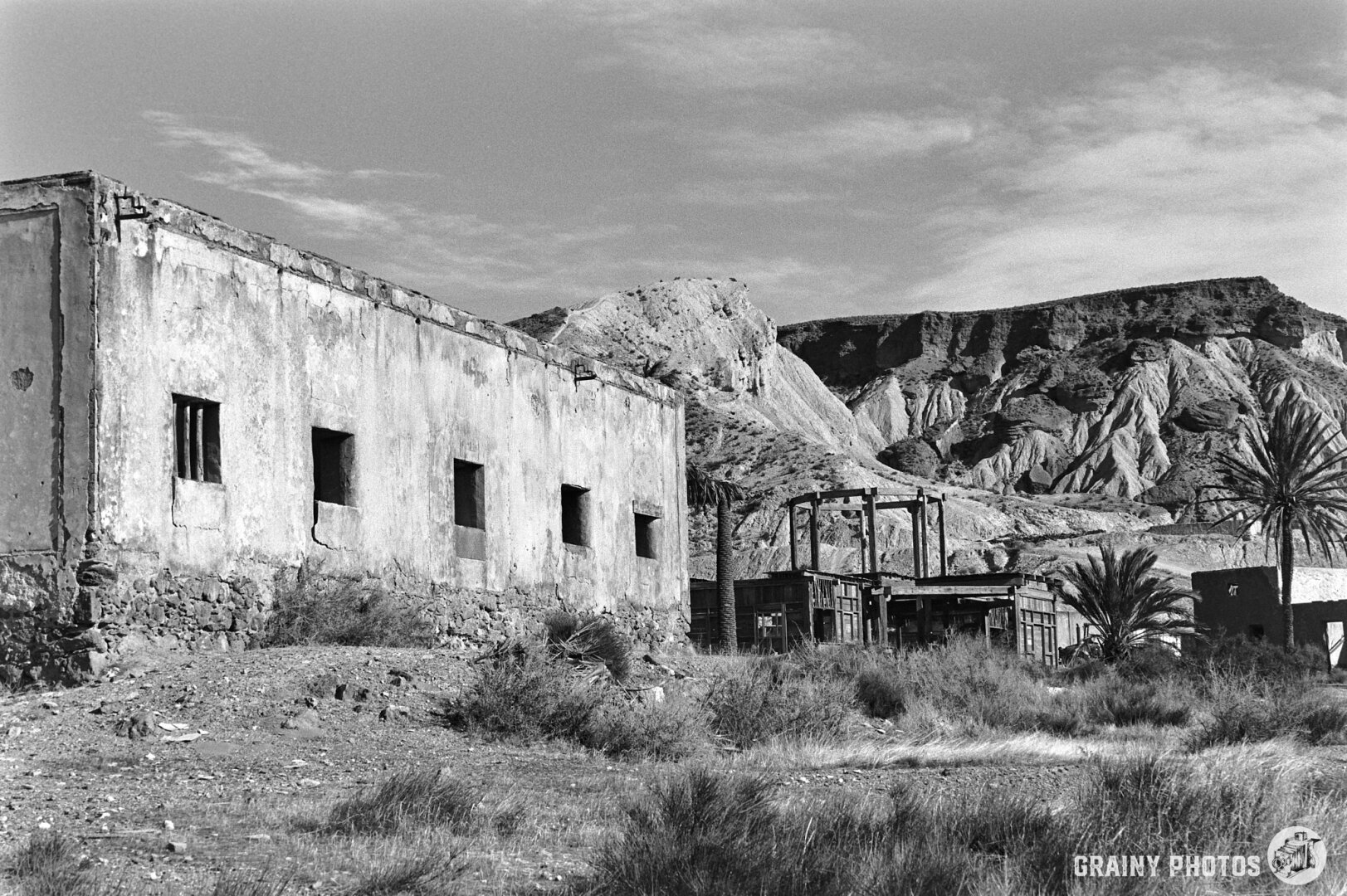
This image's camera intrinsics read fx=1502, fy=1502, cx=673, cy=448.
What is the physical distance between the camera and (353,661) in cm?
1544

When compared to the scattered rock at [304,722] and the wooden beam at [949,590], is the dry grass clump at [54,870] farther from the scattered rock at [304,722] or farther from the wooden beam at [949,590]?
the wooden beam at [949,590]

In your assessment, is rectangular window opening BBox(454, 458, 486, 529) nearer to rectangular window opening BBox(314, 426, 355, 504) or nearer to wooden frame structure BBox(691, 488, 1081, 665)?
rectangular window opening BBox(314, 426, 355, 504)

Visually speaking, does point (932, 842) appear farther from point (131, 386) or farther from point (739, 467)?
point (739, 467)

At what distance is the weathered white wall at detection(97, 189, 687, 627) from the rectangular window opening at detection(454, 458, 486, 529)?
151 mm

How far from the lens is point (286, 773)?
1177 cm

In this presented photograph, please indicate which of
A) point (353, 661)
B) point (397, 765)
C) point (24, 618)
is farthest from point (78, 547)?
point (397, 765)

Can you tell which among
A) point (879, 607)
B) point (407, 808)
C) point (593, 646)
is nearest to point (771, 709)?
point (593, 646)

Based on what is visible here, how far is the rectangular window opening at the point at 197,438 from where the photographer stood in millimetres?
16172

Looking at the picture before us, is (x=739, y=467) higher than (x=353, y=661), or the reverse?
(x=739, y=467)

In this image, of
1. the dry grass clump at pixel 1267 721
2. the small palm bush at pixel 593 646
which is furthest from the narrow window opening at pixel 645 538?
the dry grass clump at pixel 1267 721

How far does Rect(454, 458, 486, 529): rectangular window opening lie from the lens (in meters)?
20.7

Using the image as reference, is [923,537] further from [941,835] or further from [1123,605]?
[941,835]

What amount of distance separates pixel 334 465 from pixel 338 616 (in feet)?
6.78

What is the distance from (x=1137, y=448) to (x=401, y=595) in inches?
4172
